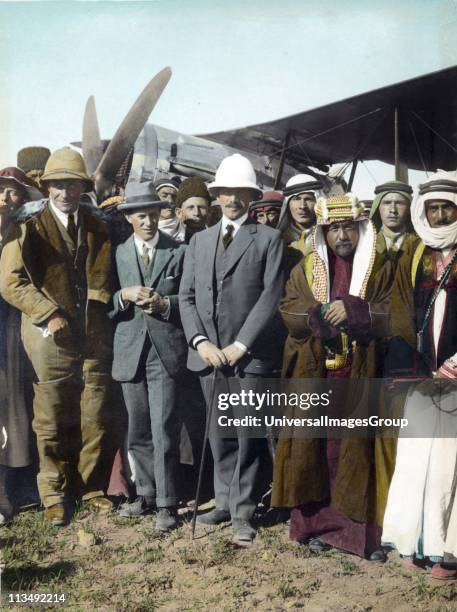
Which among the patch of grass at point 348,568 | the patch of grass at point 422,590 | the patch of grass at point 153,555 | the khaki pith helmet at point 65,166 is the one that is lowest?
the patch of grass at point 153,555

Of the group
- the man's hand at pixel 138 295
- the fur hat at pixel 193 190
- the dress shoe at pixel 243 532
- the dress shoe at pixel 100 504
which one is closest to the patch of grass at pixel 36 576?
the dress shoe at pixel 100 504

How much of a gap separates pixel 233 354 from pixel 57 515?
1.66 metres

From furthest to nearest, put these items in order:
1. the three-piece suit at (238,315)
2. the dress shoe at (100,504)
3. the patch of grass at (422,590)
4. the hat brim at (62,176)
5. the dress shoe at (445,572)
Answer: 1. the dress shoe at (100,504)
2. the hat brim at (62,176)
3. the three-piece suit at (238,315)
4. the dress shoe at (445,572)
5. the patch of grass at (422,590)

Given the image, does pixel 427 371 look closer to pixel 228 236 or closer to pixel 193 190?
pixel 228 236

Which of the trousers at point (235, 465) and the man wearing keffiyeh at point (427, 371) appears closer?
the man wearing keffiyeh at point (427, 371)

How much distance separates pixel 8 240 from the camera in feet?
15.3

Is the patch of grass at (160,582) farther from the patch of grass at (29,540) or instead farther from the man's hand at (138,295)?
the man's hand at (138,295)

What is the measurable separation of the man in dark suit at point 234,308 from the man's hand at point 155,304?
0.44 ft

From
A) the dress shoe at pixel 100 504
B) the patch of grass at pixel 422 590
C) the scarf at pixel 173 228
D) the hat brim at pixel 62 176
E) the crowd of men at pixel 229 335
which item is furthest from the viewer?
the scarf at pixel 173 228

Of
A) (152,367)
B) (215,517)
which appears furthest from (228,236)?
(215,517)

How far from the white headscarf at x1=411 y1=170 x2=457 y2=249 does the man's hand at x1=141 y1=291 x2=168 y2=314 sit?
1704 mm

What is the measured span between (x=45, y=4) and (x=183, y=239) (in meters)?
1.86

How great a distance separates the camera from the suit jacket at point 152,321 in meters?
4.61

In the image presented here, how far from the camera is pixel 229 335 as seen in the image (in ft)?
14.6
